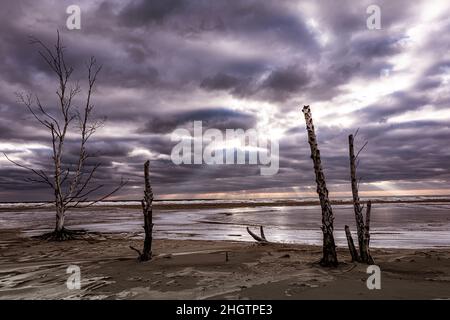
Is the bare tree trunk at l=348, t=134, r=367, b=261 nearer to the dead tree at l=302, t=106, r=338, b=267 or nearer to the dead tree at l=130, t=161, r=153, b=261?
the dead tree at l=302, t=106, r=338, b=267

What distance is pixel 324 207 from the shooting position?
10.7 m

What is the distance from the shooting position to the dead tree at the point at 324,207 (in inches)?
413

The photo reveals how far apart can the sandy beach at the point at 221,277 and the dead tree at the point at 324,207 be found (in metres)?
0.43

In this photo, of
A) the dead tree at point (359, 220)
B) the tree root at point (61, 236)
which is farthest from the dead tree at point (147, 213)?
the tree root at point (61, 236)

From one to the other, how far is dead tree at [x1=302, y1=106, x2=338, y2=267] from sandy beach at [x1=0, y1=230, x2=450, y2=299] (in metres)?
0.43

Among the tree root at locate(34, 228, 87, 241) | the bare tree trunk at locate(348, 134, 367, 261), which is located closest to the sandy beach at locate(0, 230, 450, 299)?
the bare tree trunk at locate(348, 134, 367, 261)

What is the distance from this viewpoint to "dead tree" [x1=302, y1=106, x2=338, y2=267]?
10.5m

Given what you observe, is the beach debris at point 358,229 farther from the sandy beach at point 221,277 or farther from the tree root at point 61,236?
the tree root at point 61,236

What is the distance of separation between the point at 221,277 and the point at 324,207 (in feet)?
12.6

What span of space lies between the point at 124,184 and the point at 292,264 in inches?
414

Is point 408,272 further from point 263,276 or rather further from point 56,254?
point 56,254

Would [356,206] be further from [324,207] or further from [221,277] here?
[221,277]

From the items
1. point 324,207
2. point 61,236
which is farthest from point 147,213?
point 61,236
